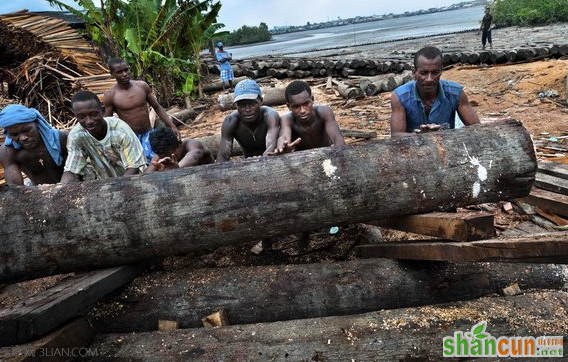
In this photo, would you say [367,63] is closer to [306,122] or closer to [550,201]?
[306,122]

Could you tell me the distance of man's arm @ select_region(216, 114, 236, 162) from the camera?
395 cm

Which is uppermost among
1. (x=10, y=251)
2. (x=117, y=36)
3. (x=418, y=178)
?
(x=117, y=36)

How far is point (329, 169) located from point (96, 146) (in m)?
2.18

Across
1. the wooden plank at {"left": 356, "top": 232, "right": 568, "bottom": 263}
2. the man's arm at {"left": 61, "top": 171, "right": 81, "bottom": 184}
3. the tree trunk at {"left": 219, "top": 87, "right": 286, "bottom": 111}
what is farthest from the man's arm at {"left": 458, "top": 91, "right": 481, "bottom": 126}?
the tree trunk at {"left": 219, "top": 87, "right": 286, "bottom": 111}

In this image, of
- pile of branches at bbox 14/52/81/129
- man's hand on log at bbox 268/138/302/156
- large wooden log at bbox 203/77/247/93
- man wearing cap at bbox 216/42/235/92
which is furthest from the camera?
large wooden log at bbox 203/77/247/93

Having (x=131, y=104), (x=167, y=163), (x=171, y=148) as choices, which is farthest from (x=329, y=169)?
(x=131, y=104)

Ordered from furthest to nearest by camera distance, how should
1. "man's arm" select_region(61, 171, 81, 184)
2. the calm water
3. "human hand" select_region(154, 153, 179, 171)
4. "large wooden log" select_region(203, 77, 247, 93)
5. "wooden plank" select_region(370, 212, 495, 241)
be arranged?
the calm water
"large wooden log" select_region(203, 77, 247, 93)
"man's arm" select_region(61, 171, 81, 184)
"human hand" select_region(154, 153, 179, 171)
"wooden plank" select_region(370, 212, 495, 241)

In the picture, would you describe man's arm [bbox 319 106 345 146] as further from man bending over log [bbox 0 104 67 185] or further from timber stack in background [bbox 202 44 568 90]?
timber stack in background [bbox 202 44 568 90]

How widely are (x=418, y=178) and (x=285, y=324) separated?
1.07 m

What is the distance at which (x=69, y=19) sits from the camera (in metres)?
15.4

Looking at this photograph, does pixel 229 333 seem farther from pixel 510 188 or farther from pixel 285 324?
pixel 510 188

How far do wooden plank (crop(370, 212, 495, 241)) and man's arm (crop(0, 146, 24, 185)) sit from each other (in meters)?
3.16

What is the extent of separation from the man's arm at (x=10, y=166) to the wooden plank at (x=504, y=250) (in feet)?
10.4

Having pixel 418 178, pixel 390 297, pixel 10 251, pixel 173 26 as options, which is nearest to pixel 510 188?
pixel 418 178
